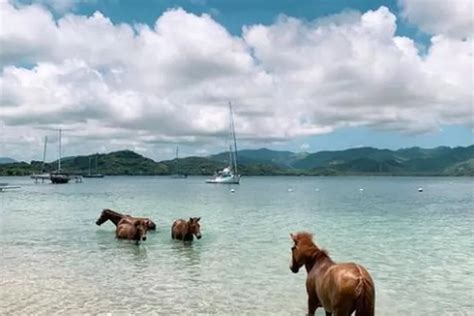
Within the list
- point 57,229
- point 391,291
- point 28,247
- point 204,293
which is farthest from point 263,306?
point 57,229

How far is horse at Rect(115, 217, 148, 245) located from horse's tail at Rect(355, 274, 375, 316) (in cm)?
1749

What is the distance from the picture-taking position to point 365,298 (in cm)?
864

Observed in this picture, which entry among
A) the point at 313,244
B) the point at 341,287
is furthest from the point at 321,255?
the point at 341,287

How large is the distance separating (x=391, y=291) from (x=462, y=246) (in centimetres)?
1148

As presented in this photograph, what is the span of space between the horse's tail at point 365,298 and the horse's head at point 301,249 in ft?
7.66

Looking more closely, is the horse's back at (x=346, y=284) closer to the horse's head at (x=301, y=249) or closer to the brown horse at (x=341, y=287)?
the brown horse at (x=341, y=287)

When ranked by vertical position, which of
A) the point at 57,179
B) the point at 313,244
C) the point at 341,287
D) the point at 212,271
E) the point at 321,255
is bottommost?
the point at 212,271

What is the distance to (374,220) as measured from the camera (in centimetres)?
3991

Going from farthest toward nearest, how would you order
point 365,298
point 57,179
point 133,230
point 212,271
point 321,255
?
point 57,179, point 133,230, point 212,271, point 321,255, point 365,298

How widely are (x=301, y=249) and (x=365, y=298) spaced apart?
8.45 feet

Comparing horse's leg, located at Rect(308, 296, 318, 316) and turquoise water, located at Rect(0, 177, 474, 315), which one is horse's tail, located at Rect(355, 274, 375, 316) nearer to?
horse's leg, located at Rect(308, 296, 318, 316)

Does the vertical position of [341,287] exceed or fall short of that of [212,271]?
it exceeds it

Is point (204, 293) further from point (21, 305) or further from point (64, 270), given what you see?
point (64, 270)

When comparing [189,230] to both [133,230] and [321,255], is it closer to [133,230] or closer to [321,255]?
[133,230]
